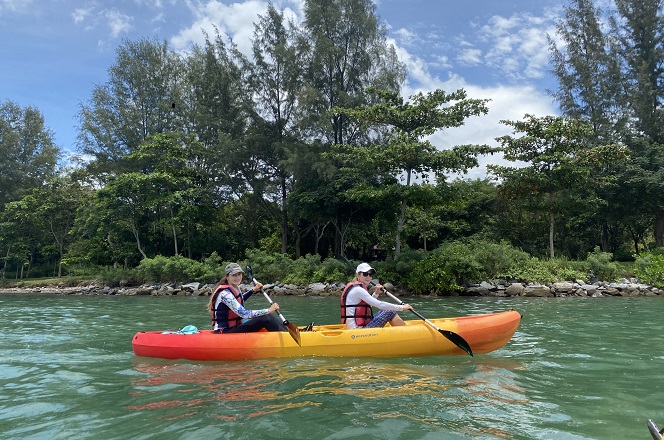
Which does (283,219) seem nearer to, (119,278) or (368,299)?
(119,278)

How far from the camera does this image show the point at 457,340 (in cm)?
600

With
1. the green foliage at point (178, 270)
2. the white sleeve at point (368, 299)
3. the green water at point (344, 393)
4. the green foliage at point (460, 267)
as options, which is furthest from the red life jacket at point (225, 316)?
the green foliage at point (178, 270)

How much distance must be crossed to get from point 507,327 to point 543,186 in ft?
46.5

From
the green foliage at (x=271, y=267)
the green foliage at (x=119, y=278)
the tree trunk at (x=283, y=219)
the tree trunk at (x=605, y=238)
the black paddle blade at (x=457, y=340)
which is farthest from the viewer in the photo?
the tree trunk at (x=283, y=219)

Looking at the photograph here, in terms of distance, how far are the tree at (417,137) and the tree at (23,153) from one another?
2426 cm

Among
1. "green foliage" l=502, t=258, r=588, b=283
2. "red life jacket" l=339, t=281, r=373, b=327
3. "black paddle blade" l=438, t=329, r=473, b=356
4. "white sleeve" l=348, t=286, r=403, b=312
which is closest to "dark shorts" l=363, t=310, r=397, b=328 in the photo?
"red life jacket" l=339, t=281, r=373, b=327

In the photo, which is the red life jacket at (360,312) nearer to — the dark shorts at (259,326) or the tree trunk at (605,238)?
the dark shorts at (259,326)

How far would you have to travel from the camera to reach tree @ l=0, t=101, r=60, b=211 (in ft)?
100

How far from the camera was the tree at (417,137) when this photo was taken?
17.5m

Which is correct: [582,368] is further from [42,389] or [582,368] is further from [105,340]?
[105,340]

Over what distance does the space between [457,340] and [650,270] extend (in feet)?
44.5

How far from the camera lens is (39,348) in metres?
7.35

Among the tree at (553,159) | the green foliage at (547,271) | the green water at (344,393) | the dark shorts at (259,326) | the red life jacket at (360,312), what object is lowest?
the green water at (344,393)

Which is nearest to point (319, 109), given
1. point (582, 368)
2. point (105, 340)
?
point (105, 340)
